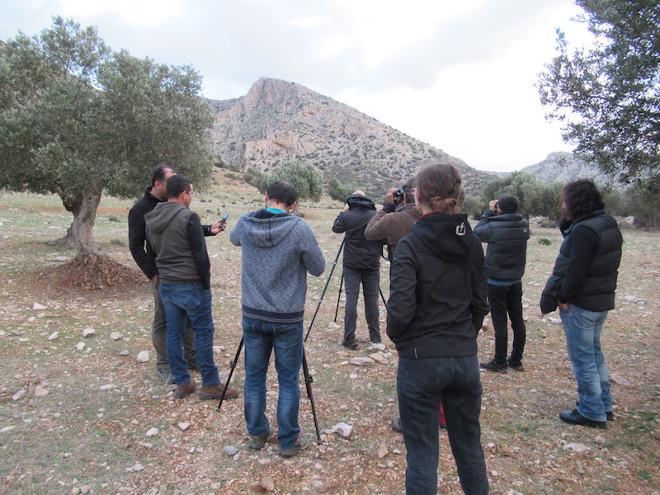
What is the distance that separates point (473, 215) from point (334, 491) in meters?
40.9

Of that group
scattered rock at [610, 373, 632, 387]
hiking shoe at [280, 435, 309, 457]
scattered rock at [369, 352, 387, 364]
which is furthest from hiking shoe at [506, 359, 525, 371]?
hiking shoe at [280, 435, 309, 457]

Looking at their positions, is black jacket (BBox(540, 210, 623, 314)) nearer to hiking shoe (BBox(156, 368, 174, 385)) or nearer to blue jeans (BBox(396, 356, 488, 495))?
blue jeans (BBox(396, 356, 488, 495))

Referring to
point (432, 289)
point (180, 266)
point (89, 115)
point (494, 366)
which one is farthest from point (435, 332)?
point (89, 115)

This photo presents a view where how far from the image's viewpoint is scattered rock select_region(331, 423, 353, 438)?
3.85m

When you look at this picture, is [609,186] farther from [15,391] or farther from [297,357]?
[15,391]

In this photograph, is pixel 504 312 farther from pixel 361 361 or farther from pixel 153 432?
pixel 153 432

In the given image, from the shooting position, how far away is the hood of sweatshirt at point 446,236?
242cm

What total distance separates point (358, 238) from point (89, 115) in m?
5.87

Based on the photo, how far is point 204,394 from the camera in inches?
174

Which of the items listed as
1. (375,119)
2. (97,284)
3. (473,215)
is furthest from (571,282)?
(375,119)

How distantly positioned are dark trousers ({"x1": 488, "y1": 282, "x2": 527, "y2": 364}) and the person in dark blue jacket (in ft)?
3.58

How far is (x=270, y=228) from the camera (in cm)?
337

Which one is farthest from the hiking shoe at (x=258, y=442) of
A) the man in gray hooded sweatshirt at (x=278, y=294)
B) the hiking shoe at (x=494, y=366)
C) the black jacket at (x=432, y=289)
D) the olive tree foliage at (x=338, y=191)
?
the olive tree foliage at (x=338, y=191)

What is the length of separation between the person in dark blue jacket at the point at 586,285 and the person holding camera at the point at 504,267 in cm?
100
